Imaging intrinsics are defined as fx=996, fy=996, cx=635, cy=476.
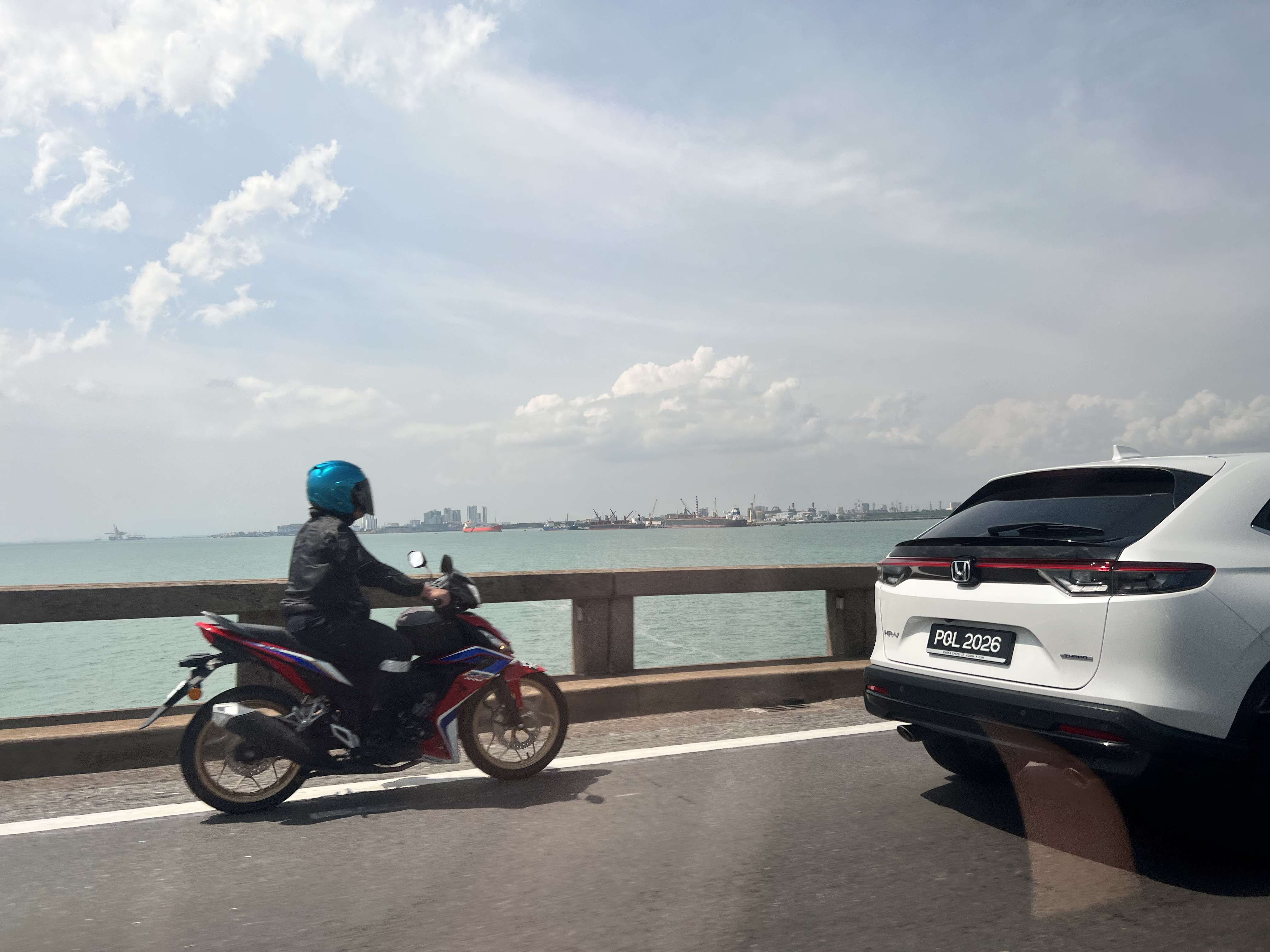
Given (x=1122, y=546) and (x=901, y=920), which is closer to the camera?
(x=901, y=920)

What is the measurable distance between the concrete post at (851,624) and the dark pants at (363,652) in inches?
169

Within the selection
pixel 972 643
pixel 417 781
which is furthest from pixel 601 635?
pixel 972 643

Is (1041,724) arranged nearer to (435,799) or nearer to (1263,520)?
(1263,520)

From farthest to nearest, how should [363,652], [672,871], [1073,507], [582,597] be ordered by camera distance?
[582,597], [363,652], [1073,507], [672,871]

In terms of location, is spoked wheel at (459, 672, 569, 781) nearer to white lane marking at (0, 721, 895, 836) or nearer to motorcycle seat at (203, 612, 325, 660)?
white lane marking at (0, 721, 895, 836)

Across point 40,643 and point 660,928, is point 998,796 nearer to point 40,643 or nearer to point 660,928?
point 660,928

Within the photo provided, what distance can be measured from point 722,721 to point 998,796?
96.1 inches

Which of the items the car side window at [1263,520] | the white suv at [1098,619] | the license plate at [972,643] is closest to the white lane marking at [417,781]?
the white suv at [1098,619]

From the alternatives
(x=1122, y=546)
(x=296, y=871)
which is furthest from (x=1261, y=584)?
(x=296, y=871)

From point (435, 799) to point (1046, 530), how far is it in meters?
3.32

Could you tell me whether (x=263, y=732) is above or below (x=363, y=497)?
below

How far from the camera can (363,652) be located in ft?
16.9

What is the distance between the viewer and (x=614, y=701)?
23.6 feet

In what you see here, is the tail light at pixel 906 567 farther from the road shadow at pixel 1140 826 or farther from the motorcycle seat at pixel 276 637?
the motorcycle seat at pixel 276 637
